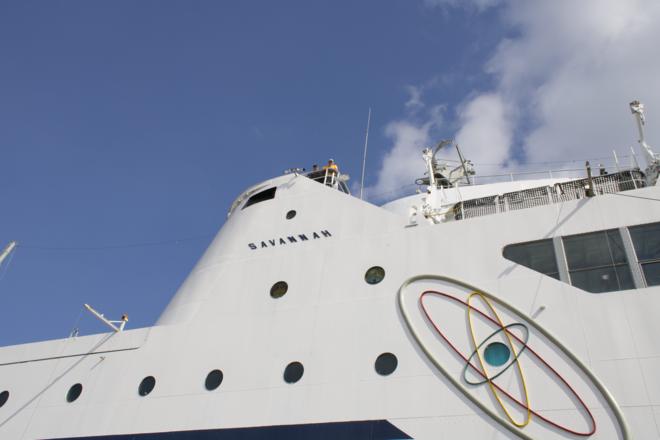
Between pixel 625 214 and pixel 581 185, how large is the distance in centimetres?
134

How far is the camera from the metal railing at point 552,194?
9227mm

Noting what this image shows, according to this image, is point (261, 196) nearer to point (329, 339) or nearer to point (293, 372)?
point (329, 339)

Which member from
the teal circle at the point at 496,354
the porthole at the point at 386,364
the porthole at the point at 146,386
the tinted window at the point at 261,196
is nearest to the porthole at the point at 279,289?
the porthole at the point at 386,364

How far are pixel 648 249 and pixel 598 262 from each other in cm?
73

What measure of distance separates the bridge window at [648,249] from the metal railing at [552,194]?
106cm

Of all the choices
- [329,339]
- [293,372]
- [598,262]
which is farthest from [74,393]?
[598,262]

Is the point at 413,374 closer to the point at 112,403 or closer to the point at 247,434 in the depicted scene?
the point at 247,434

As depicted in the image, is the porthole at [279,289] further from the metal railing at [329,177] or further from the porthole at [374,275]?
the metal railing at [329,177]

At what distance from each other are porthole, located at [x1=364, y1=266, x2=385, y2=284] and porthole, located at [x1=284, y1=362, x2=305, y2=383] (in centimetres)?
199

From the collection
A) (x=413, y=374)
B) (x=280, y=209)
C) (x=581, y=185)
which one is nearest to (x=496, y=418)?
(x=413, y=374)

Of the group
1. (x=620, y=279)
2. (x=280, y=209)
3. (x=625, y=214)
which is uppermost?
(x=280, y=209)

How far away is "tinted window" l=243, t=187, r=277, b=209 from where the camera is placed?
13391mm

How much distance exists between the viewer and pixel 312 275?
400 inches

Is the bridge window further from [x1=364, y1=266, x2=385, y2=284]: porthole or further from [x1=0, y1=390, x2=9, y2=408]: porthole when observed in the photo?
[x1=0, y1=390, x2=9, y2=408]: porthole
